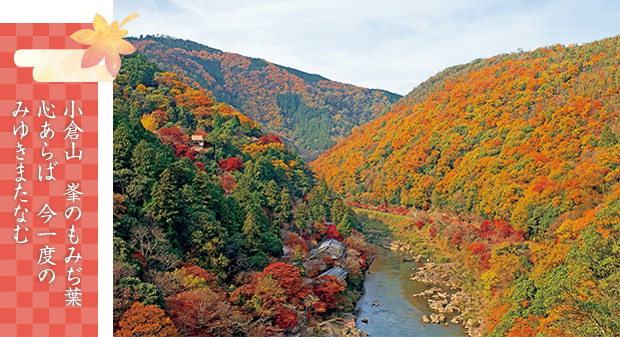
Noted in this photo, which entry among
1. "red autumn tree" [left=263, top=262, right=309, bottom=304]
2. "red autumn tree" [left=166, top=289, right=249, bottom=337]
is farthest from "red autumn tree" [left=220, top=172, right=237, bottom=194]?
"red autumn tree" [left=166, top=289, right=249, bottom=337]

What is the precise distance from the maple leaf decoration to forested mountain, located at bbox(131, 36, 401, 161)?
106511 mm

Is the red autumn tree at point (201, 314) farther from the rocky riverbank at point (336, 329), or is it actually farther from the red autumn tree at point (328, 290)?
the red autumn tree at point (328, 290)

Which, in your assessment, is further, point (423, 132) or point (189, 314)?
point (423, 132)

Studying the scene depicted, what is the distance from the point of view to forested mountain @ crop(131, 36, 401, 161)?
124375 millimetres

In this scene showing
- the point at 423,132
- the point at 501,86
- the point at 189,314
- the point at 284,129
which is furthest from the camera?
the point at 284,129

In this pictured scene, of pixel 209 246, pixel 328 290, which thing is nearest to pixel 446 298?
pixel 328 290

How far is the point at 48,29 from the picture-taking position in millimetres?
6430

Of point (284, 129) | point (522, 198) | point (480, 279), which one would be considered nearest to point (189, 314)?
point (480, 279)

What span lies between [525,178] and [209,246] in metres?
25.8

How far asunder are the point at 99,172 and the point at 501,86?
58.8m

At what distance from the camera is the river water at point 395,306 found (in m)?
24.4

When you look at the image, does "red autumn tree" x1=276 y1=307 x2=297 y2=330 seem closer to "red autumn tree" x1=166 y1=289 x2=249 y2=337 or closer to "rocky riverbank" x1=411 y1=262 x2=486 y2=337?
"red autumn tree" x1=166 y1=289 x2=249 y2=337

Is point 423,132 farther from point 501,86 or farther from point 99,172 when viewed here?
point 99,172

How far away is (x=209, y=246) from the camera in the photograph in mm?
22672
